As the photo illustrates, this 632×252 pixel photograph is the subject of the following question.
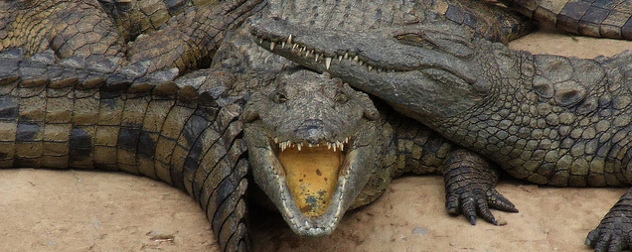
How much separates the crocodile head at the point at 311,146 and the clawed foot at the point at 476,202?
0.43m

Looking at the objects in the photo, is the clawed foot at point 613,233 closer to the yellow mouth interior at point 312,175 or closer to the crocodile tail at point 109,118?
the yellow mouth interior at point 312,175

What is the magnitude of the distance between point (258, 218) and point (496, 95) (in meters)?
1.16

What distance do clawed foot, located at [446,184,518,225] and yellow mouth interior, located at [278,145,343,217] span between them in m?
0.66

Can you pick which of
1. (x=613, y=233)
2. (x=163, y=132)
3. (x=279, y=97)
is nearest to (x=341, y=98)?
(x=279, y=97)

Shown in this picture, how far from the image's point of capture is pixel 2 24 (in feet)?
17.4

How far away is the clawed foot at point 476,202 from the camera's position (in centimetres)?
394

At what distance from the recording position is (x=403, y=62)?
13.4 ft

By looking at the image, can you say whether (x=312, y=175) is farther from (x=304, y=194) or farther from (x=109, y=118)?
(x=109, y=118)

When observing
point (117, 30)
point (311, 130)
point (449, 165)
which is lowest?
point (117, 30)

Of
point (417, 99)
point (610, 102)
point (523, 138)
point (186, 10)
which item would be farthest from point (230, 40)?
point (610, 102)

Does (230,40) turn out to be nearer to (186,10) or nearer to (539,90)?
(186,10)

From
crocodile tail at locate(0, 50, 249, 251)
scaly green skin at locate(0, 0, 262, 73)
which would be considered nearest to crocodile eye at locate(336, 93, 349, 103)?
crocodile tail at locate(0, 50, 249, 251)

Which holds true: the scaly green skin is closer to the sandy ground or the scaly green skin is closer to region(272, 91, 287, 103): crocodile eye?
the sandy ground

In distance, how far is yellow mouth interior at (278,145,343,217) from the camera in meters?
3.45
